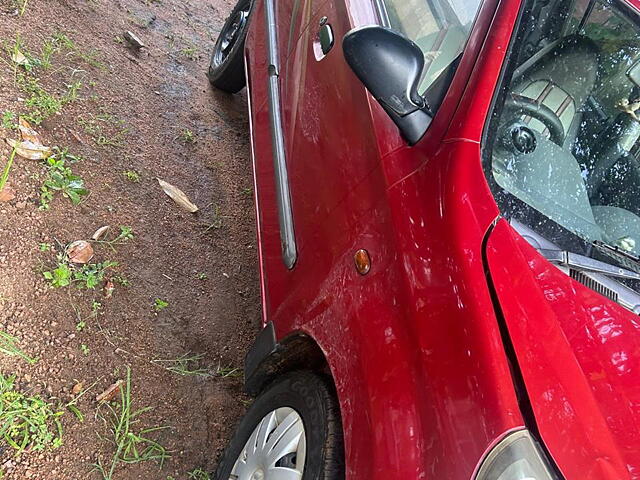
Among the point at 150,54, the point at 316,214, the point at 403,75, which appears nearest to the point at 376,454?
the point at 316,214

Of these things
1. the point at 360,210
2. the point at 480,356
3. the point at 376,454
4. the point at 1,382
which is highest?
the point at 480,356

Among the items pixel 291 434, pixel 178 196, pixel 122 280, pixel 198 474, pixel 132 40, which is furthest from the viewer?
pixel 132 40

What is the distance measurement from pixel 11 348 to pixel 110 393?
1.23ft

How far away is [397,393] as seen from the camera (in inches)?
50.3

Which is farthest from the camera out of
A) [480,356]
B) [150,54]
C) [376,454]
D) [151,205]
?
[150,54]

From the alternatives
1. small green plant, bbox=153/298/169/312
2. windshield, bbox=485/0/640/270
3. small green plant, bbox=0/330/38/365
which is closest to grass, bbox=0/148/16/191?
small green plant, bbox=0/330/38/365

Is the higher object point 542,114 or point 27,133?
point 542,114

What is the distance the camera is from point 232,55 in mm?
3234

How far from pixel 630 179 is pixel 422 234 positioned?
0.86 metres

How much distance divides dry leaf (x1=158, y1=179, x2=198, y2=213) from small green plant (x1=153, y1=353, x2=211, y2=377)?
2.72 ft

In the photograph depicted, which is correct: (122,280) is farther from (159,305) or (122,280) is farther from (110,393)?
(110,393)

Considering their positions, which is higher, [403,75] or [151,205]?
[403,75]

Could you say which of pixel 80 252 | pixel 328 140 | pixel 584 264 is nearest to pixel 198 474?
pixel 80 252

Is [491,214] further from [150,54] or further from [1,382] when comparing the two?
[150,54]
